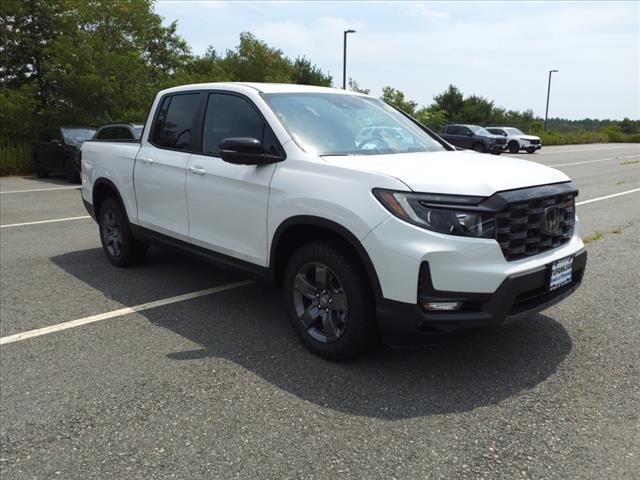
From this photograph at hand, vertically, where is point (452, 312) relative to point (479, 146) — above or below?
above

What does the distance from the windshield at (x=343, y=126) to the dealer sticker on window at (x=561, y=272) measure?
1.39m

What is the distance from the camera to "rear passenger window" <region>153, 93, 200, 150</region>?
495 cm

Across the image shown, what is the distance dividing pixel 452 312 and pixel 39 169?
17.1 metres

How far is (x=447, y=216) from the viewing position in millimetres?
3170

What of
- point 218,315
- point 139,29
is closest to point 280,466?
point 218,315

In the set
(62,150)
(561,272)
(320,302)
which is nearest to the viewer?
(561,272)

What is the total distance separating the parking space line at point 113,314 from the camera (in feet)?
14.1

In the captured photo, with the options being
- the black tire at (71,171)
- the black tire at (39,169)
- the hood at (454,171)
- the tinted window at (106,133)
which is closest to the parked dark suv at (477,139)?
the black tire at (39,169)

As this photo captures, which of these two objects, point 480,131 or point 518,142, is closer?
point 480,131

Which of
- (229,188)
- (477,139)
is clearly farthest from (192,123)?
(477,139)

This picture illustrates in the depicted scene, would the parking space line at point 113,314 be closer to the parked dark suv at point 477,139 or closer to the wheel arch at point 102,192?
the wheel arch at point 102,192

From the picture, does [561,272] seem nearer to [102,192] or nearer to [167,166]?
[167,166]

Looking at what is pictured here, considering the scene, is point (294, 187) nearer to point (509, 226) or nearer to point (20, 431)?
point (509, 226)

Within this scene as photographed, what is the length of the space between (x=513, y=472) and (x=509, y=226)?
1.35m
